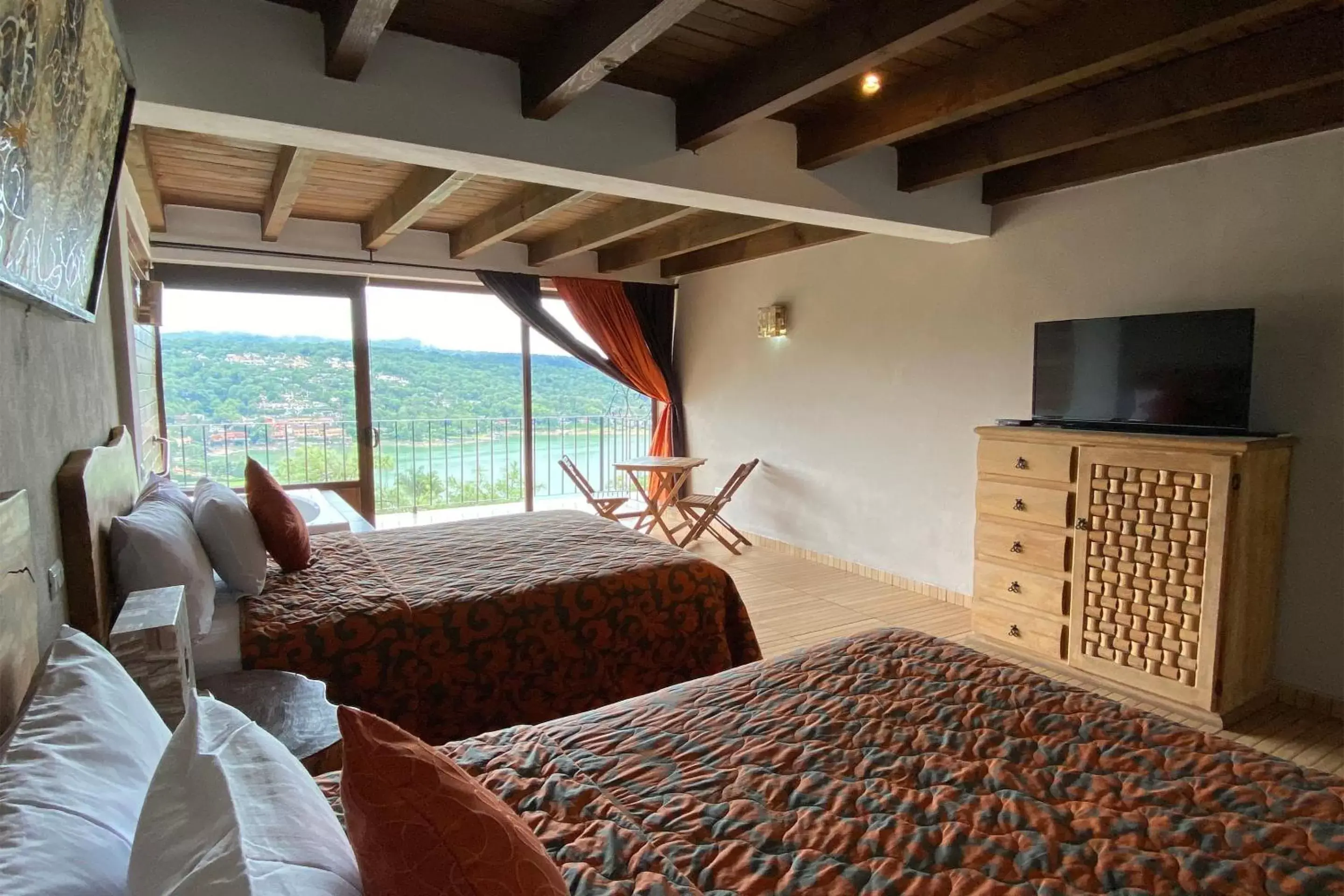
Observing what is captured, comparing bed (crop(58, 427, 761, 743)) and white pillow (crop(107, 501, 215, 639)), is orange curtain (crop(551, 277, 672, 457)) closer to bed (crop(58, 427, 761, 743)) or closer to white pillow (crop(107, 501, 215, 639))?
bed (crop(58, 427, 761, 743))

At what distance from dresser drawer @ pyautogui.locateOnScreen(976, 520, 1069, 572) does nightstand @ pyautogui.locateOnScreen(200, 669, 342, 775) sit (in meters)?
2.92

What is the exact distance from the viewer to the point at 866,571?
4605 mm

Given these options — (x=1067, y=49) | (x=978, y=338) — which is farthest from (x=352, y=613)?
(x=978, y=338)

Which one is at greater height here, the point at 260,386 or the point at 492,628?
the point at 260,386

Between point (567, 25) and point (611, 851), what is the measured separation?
2.18m

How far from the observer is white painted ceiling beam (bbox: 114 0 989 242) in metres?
1.95

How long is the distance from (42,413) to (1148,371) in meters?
3.65

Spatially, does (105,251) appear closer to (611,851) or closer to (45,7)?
(45,7)

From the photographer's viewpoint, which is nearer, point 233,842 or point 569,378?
point 233,842

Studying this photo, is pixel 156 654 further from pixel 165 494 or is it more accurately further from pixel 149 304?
pixel 149 304

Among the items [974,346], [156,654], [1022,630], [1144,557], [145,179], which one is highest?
[145,179]

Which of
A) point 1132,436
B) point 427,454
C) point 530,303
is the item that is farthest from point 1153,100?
point 427,454

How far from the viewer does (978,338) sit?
3.83m

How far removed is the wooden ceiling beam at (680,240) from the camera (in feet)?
13.1
